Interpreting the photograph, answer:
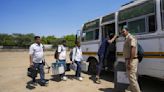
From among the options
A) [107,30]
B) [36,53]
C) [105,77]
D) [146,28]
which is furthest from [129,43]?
[105,77]

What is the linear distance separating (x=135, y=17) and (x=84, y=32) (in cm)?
486

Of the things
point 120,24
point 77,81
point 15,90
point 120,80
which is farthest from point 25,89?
point 120,24

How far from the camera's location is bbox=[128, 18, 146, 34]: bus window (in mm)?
7124

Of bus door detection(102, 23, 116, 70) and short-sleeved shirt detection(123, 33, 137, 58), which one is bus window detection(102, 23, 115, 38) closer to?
bus door detection(102, 23, 116, 70)

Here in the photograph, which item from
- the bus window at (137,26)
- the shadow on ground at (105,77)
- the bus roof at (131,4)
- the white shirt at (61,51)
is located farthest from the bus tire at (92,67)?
the bus window at (137,26)

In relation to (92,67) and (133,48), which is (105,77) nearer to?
(92,67)

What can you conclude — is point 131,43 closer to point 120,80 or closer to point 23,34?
Answer: point 120,80

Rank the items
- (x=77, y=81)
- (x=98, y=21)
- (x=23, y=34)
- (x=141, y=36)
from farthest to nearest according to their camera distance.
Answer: (x=23, y=34) < (x=98, y=21) < (x=77, y=81) < (x=141, y=36)

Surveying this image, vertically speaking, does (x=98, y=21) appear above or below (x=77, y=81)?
above

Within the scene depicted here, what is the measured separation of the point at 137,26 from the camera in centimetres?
738

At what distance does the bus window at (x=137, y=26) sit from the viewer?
7124 millimetres

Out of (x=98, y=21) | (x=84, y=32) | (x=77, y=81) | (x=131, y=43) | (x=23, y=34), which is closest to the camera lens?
(x=131, y=43)

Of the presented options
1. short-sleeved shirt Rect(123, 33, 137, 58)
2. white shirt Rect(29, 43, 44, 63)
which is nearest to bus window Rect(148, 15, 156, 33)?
short-sleeved shirt Rect(123, 33, 137, 58)

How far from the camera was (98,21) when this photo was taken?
10.6m
